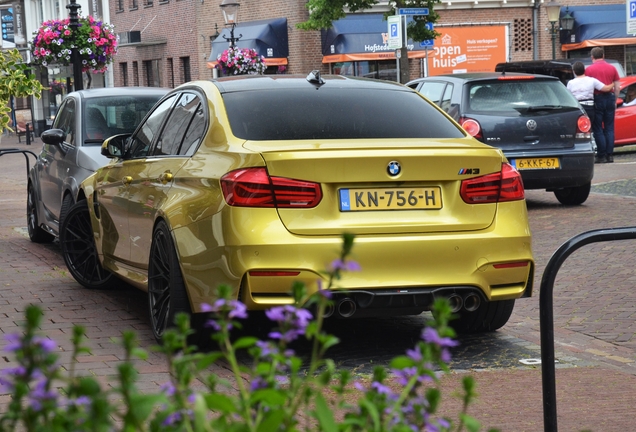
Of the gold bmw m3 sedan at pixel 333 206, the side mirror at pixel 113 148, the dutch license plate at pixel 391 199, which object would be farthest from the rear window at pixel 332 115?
the side mirror at pixel 113 148

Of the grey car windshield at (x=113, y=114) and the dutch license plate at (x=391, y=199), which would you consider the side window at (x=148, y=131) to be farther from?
the grey car windshield at (x=113, y=114)

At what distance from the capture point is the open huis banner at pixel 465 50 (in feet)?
127

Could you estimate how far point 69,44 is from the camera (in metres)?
23.7

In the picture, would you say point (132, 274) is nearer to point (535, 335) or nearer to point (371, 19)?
point (535, 335)

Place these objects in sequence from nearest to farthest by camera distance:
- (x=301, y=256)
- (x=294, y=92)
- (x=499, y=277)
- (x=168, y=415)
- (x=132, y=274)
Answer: (x=168, y=415)
(x=301, y=256)
(x=499, y=277)
(x=294, y=92)
(x=132, y=274)

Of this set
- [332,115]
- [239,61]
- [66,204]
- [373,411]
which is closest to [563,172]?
[66,204]

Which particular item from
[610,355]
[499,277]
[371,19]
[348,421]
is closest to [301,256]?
[499,277]

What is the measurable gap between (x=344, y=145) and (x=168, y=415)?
375 cm

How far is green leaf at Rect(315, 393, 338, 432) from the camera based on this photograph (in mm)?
2068

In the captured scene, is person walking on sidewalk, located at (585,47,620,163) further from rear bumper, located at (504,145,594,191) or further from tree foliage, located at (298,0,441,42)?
tree foliage, located at (298,0,441,42)

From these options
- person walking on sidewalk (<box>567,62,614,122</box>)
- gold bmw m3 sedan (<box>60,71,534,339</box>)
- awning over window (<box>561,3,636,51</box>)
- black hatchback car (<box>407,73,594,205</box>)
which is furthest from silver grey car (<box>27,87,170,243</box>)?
awning over window (<box>561,3,636,51</box>)

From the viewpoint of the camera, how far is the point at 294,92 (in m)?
6.50

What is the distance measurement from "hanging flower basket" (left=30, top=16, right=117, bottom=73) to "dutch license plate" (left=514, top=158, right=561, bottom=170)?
12268mm

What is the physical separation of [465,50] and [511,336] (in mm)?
32933
